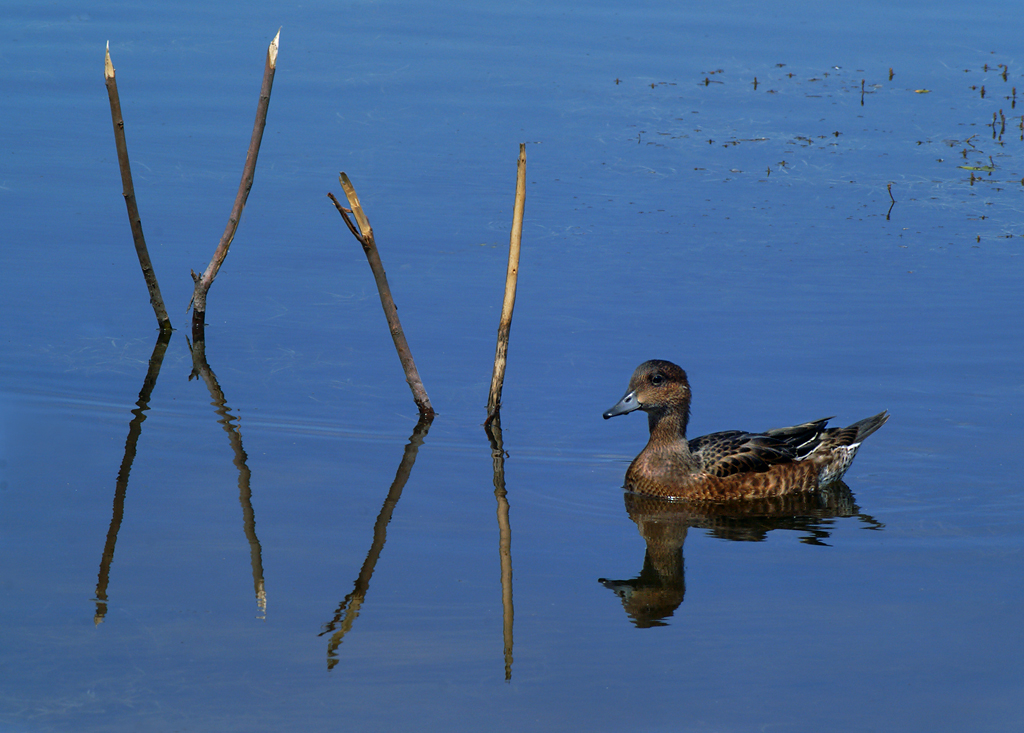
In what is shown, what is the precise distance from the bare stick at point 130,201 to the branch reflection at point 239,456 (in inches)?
17.1

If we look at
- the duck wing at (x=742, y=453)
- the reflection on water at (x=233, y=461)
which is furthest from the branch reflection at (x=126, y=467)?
the duck wing at (x=742, y=453)

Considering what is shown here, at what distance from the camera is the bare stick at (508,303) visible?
9.72 m

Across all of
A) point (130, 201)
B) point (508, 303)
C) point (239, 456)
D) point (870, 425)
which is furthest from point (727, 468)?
point (130, 201)

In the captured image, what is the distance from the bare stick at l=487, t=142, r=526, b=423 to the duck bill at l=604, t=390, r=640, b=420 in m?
1.16

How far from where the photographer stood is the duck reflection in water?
29.2 feet

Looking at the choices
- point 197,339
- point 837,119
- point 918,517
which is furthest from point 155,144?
point 918,517

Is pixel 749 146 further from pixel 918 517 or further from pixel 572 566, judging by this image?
pixel 572 566

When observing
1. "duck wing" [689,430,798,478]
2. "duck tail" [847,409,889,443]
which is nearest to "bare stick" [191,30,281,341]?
"duck wing" [689,430,798,478]

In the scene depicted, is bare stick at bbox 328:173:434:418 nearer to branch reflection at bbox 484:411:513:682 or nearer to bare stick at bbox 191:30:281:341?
branch reflection at bbox 484:411:513:682

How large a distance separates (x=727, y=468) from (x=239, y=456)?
3495 millimetres

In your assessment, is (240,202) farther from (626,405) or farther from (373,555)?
(373,555)

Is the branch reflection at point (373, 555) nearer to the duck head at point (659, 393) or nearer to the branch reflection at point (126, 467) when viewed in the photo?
the branch reflection at point (126, 467)

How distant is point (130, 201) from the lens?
1097 centimetres

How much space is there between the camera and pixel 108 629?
6531 millimetres
